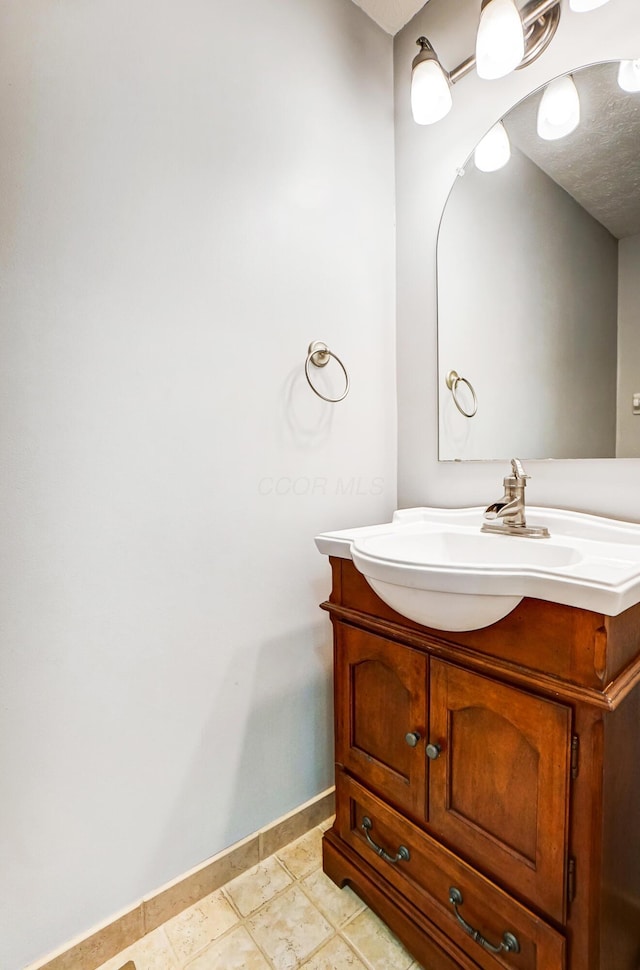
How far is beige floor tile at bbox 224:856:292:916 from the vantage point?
104 cm

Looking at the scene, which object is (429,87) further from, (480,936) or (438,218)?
(480,936)

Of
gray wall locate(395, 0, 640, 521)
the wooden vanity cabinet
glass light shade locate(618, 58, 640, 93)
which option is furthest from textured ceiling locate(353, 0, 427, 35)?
the wooden vanity cabinet

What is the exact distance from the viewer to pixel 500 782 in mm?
734

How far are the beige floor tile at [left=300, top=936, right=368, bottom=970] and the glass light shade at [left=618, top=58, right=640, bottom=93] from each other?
1.92 meters

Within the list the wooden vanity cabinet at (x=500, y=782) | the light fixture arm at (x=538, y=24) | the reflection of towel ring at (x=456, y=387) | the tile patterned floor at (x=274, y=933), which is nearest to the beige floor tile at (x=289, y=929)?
the tile patterned floor at (x=274, y=933)

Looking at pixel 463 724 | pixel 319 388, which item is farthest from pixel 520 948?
pixel 319 388

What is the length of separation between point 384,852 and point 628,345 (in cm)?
124

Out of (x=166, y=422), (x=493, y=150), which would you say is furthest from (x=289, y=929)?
(x=493, y=150)

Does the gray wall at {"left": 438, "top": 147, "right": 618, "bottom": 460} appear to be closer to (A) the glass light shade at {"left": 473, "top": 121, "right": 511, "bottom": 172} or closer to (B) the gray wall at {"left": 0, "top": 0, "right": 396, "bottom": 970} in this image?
(A) the glass light shade at {"left": 473, "top": 121, "right": 511, "bottom": 172}

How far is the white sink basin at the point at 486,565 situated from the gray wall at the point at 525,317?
0.19 meters

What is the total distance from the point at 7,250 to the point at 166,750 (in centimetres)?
107

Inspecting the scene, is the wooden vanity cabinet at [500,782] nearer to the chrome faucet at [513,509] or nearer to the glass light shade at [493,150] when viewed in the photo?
the chrome faucet at [513,509]

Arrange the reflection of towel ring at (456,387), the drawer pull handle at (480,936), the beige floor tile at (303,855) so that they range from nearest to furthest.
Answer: the drawer pull handle at (480,936) < the beige floor tile at (303,855) < the reflection of towel ring at (456,387)

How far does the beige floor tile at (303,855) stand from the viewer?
1.13 m
